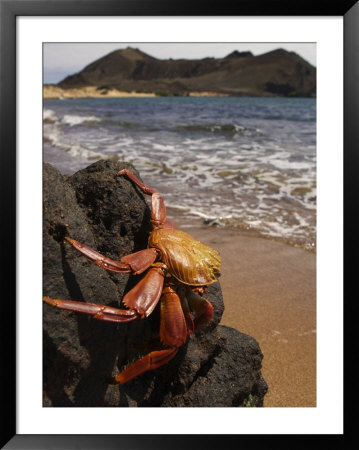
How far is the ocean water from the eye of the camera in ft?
30.2

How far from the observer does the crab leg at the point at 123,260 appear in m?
2.54

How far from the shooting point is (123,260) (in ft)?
8.88

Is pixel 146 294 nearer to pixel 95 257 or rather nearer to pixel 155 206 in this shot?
pixel 95 257

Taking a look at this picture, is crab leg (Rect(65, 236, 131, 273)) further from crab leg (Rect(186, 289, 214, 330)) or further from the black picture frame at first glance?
crab leg (Rect(186, 289, 214, 330))

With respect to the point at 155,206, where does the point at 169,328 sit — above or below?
below

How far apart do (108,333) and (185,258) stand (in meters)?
0.74

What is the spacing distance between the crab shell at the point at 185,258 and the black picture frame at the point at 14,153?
0.94 m

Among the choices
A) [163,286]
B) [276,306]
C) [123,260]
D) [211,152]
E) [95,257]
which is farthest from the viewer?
[211,152]

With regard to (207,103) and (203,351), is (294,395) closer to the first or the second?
(203,351)

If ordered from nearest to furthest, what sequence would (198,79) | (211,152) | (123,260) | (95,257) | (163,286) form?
(95,257) → (123,260) → (163,286) → (198,79) → (211,152)

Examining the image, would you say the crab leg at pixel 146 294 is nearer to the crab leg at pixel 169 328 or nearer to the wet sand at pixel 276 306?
the crab leg at pixel 169 328

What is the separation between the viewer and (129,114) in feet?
78.2

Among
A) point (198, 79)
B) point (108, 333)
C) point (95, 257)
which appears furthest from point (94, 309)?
point (198, 79)

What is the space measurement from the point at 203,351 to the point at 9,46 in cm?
264
